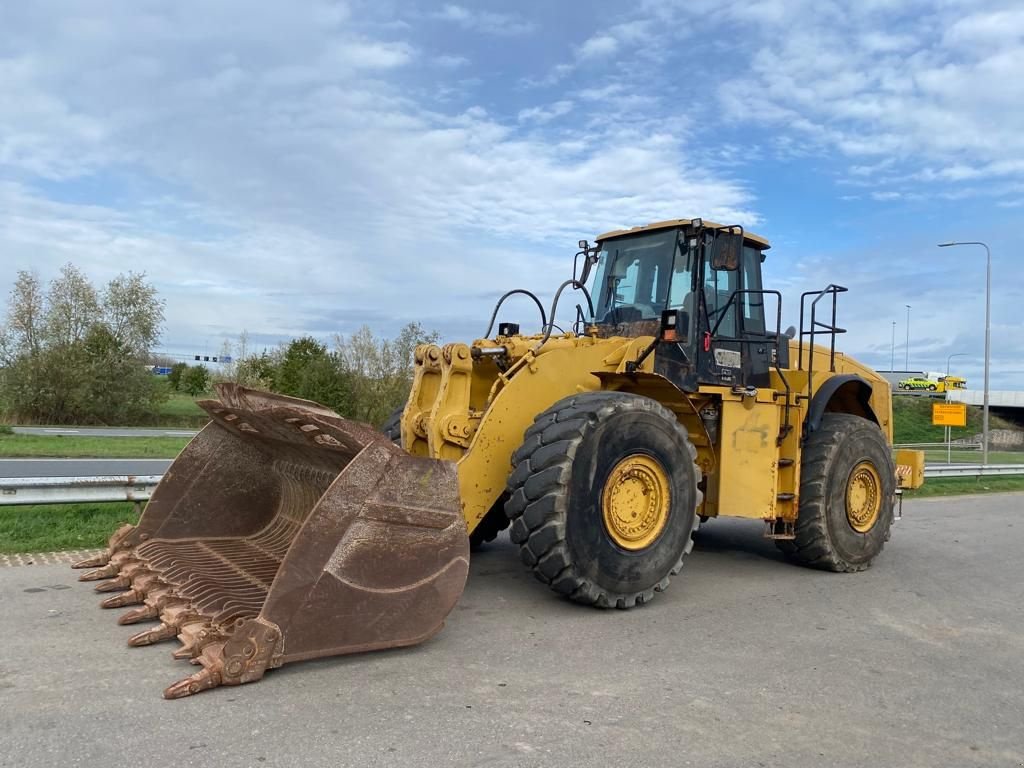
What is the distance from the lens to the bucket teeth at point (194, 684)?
3.70 metres

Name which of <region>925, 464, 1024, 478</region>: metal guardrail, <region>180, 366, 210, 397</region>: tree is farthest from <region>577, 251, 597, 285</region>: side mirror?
<region>180, 366, 210, 397</region>: tree

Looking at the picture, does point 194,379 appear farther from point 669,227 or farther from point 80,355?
point 669,227

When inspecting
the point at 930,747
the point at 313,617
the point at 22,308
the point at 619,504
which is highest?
the point at 22,308

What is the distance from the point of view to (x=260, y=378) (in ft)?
110

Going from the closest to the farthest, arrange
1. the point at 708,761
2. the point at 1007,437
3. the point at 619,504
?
the point at 708,761 → the point at 619,504 → the point at 1007,437

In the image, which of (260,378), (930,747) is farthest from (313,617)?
(260,378)

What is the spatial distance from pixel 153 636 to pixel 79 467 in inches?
489

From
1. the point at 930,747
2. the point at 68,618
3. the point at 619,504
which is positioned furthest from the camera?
the point at 619,504

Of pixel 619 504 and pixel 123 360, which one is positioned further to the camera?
pixel 123 360

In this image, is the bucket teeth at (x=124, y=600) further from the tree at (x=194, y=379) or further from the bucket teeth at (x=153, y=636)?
the tree at (x=194, y=379)

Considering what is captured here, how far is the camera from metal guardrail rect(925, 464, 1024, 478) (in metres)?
16.8

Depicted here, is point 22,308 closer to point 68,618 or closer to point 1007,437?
point 68,618

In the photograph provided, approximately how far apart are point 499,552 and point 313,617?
11.5 ft

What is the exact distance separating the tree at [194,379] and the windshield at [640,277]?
45.7m
